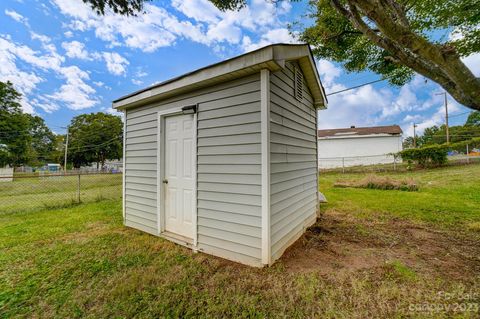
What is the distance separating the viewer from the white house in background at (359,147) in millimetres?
17703

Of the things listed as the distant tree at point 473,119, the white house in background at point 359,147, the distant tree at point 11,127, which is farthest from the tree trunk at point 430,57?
the distant tree at point 473,119

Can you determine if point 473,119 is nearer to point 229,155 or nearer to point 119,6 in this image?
point 229,155

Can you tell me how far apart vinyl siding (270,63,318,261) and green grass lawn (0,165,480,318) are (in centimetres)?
36

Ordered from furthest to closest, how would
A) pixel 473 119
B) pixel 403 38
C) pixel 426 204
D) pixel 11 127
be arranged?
pixel 473 119 → pixel 11 127 → pixel 426 204 → pixel 403 38

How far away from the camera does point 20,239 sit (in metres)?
3.65

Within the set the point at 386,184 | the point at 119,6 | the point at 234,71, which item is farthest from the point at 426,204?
the point at 119,6

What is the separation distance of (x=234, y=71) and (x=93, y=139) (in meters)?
40.6

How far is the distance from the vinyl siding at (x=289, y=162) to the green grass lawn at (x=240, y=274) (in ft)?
1.18

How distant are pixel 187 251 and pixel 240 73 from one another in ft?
8.97

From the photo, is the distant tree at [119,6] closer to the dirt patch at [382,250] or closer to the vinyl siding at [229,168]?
the vinyl siding at [229,168]

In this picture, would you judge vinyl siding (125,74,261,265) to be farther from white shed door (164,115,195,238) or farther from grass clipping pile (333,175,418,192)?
grass clipping pile (333,175,418,192)

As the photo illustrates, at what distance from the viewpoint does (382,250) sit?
3.12m

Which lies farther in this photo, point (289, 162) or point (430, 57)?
point (289, 162)

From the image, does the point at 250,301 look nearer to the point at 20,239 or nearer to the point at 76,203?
the point at 20,239
